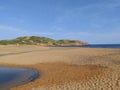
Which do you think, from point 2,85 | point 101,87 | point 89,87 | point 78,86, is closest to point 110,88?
point 101,87

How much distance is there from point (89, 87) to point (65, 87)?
1.66 meters

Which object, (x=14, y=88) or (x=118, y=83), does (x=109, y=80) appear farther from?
(x=14, y=88)

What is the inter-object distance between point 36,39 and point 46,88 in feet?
610

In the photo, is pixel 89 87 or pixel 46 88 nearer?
pixel 89 87

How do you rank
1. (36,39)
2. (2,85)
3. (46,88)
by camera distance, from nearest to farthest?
(46,88) < (2,85) < (36,39)

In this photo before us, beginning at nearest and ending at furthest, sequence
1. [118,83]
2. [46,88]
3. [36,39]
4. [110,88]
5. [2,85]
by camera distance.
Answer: [110,88] < [118,83] < [46,88] < [2,85] < [36,39]

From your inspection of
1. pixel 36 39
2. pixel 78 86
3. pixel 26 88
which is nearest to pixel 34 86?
pixel 26 88

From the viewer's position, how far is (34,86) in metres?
14.9

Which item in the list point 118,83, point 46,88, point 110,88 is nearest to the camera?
point 110,88

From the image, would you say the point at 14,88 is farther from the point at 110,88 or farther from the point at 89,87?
the point at 110,88

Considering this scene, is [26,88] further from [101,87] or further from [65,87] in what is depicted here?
[101,87]

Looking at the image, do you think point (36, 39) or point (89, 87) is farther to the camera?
point (36, 39)

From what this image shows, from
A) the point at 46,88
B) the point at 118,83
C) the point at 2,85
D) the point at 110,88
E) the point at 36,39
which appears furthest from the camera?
the point at 36,39

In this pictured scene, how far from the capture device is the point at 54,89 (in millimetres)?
13492
